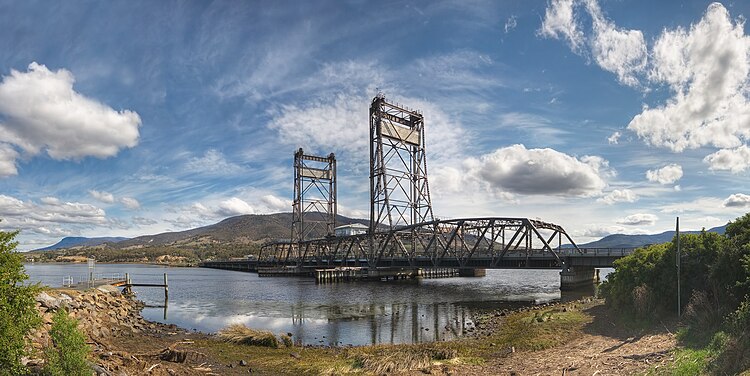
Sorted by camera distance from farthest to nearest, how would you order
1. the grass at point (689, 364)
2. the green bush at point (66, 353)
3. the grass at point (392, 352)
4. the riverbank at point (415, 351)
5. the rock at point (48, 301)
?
the rock at point (48, 301), the grass at point (392, 352), the riverbank at point (415, 351), the green bush at point (66, 353), the grass at point (689, 364)

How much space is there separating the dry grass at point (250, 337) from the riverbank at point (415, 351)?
48 cm

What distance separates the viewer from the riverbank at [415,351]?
1636 centimetres

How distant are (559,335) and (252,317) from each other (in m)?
25.0

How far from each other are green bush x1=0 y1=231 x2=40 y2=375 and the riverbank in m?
2.48

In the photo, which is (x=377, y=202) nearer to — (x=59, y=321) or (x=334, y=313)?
(x=334, y=313)

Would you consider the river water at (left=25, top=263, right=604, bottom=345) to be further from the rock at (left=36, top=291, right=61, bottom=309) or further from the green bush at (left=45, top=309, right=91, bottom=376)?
the green bush at (left=45, top=309, right=91, bottom=376)

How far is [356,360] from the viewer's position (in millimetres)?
19141

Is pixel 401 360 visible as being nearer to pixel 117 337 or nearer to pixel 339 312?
pixel 117 337

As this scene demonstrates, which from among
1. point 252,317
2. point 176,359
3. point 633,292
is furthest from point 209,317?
point 633,292

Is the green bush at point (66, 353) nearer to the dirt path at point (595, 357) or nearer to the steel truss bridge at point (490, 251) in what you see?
the dirt path at point (595, 357)

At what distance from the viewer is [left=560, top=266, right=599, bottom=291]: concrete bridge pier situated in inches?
2287

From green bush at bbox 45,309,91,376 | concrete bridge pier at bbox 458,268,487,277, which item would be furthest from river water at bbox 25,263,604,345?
concrete bridge pier at bbox 458,268,487,277

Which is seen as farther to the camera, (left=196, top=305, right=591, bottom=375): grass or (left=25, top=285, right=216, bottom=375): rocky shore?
(left=196, top=305, right=591, bottom=375): grass

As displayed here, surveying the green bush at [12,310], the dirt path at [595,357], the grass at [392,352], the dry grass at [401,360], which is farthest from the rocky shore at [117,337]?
the dirt path at [595,357]
